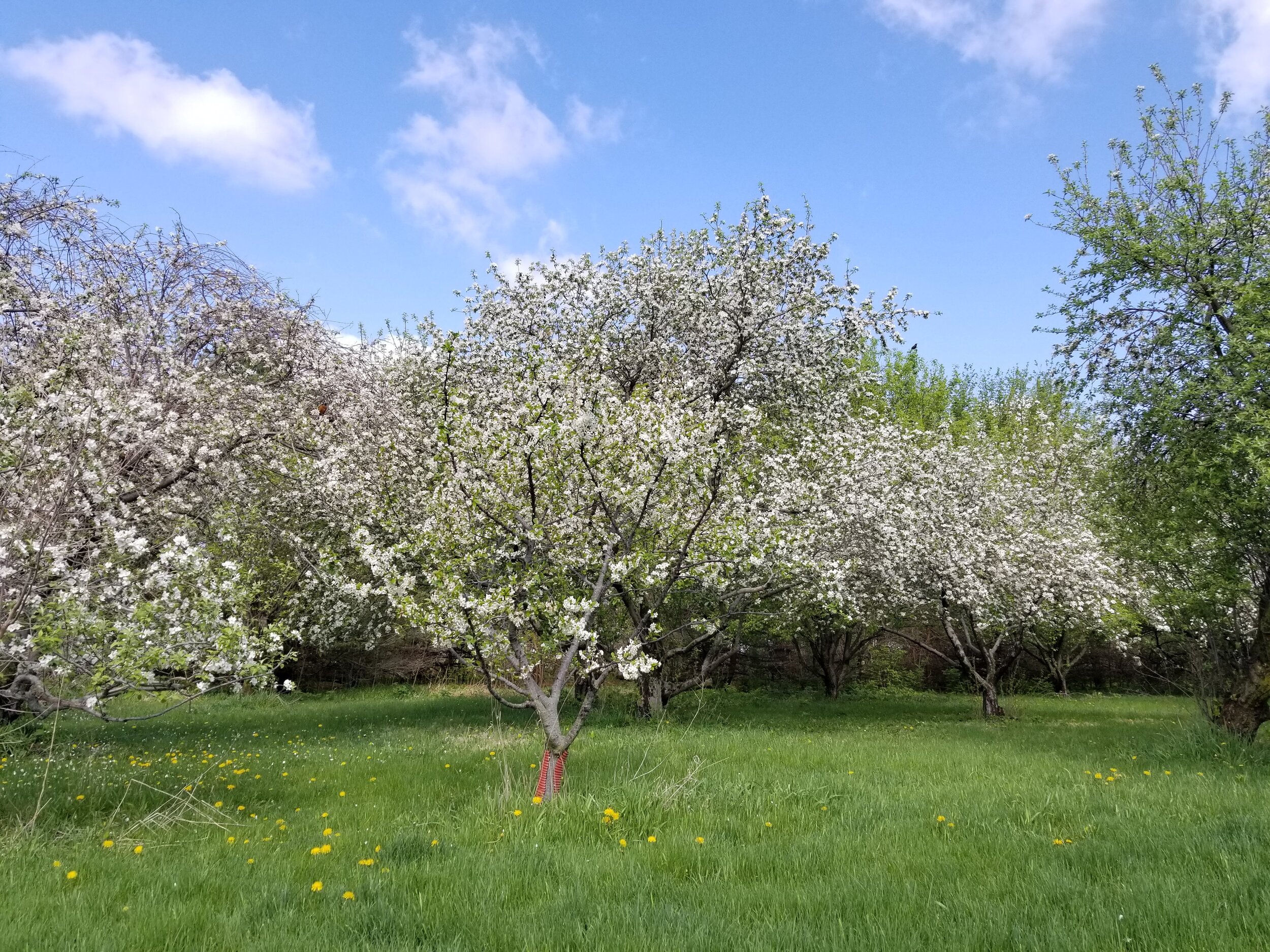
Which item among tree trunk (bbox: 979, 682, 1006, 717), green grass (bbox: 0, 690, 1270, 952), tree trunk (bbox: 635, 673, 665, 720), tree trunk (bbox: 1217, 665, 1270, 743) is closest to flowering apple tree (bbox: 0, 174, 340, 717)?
green grass (bbox: 0, 690, 1270, 952)

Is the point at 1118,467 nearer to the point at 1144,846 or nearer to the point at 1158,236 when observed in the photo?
the point at 1158,236

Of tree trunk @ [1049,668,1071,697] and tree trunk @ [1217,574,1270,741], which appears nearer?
tree trunk @ [1217,574,1270,741]

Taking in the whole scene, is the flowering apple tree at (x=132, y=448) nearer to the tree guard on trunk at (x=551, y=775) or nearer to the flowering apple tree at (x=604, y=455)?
the flowering apple tree at (x=604, y=455)

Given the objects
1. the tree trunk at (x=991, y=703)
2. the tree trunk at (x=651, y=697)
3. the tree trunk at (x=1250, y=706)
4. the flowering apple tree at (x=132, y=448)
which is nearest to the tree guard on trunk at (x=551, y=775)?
the flowering apple tree at (x=132, y=448)

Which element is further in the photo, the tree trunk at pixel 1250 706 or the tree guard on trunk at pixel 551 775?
the tree trunk at pixel 1250 706

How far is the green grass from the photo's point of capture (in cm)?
481

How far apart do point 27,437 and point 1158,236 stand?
1865cm

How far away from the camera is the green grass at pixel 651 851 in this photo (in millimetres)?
4812

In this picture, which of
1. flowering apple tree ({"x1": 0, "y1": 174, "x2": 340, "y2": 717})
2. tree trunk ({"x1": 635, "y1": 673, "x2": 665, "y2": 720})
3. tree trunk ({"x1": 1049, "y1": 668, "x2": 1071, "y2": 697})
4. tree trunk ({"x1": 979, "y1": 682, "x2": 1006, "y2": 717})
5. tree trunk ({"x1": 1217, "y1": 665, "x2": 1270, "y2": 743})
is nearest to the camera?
flowering apple tree ({"x1": 0, "y1": 174, "x2": 340, "y2": 717})

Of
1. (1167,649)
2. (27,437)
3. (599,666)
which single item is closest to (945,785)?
(599,666)

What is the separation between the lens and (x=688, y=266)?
59.4 ft

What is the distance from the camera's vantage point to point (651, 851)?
21.4 feet

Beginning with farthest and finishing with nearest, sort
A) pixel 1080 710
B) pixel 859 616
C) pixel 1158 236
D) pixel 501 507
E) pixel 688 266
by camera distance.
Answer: pixel 1080 710 < pixel 859 616 < pixel 688 266 < pixel 1158 236 < pixel 501 507

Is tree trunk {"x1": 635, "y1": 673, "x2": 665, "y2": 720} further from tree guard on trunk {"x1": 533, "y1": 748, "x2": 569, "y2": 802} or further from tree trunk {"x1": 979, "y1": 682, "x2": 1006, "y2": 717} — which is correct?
tree guard on trunk {"x1": 533, "y1": 748, "x2": 569, "y2": 802}
